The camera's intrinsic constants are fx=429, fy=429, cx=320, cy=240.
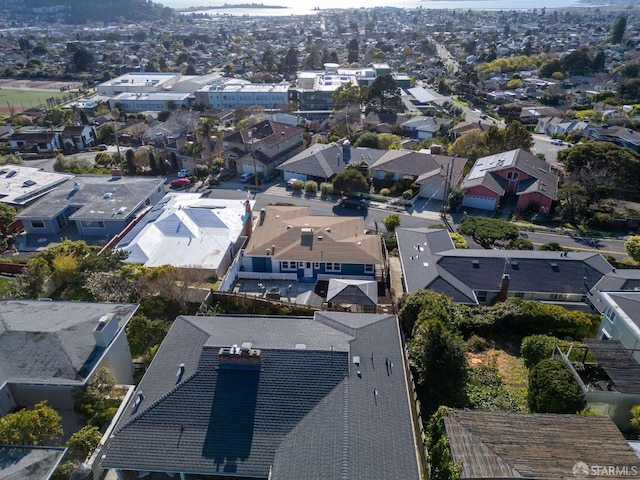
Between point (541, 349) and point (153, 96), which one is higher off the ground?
point (541, 349)

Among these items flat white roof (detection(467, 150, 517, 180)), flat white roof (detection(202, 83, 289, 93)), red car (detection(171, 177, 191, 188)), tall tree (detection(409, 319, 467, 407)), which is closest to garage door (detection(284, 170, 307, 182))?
red car (detection(171, 177, 191, 188))

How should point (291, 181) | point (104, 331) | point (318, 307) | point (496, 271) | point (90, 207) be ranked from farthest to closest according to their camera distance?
point (291, 181) < point (90, 207) < point (496, 271) < point (318, 307) < point (104, 331)

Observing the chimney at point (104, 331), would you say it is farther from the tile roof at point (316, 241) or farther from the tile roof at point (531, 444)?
the tile roof at point (531, 444)

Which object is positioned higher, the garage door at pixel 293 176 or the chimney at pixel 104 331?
the chimney at pixel 104 331

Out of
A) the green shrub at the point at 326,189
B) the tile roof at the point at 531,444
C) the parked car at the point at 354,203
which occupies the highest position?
the tile roof at the point at 531,444

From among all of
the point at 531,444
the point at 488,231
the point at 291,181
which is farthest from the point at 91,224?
the point at 531,444

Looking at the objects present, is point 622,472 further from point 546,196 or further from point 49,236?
point 49,236

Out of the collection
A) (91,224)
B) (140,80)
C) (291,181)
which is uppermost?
(140,80)

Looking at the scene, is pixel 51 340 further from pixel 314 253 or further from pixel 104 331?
pixel 314 253
